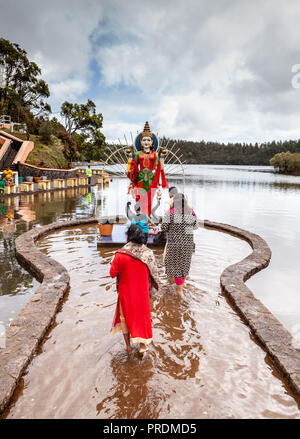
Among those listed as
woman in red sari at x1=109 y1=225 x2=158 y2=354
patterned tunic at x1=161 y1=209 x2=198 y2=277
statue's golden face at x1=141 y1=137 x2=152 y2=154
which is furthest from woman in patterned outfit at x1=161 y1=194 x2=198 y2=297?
statue's golden face at x1=141 y1=137 x2=152 y2=154

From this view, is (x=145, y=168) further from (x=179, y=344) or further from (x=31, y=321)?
(x=179, y=344)

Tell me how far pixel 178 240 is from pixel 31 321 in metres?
2.29

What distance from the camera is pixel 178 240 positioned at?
4.47 m

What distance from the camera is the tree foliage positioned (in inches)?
1284

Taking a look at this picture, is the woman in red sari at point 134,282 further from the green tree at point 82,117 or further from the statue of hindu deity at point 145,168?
the green tree at point 82,117

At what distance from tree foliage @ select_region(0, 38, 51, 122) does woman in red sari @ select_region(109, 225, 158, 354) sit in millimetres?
34790

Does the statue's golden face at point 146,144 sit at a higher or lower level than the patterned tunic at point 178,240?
higher

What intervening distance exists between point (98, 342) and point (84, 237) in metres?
5.27

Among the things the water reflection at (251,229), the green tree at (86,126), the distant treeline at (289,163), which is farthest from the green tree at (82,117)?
the distant treeline at (289,163)

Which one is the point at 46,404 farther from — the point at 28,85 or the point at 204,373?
the point at 28,85

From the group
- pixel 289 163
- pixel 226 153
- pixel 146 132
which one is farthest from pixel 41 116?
pixel 226 153

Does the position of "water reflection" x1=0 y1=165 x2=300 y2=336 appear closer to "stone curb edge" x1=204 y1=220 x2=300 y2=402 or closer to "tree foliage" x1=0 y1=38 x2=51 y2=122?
"stone curb edge" x1=204 y1=220 x2=300 y2=402

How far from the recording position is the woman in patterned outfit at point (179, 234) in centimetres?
441

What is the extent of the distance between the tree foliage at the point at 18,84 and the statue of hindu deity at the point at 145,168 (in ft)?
99.0
